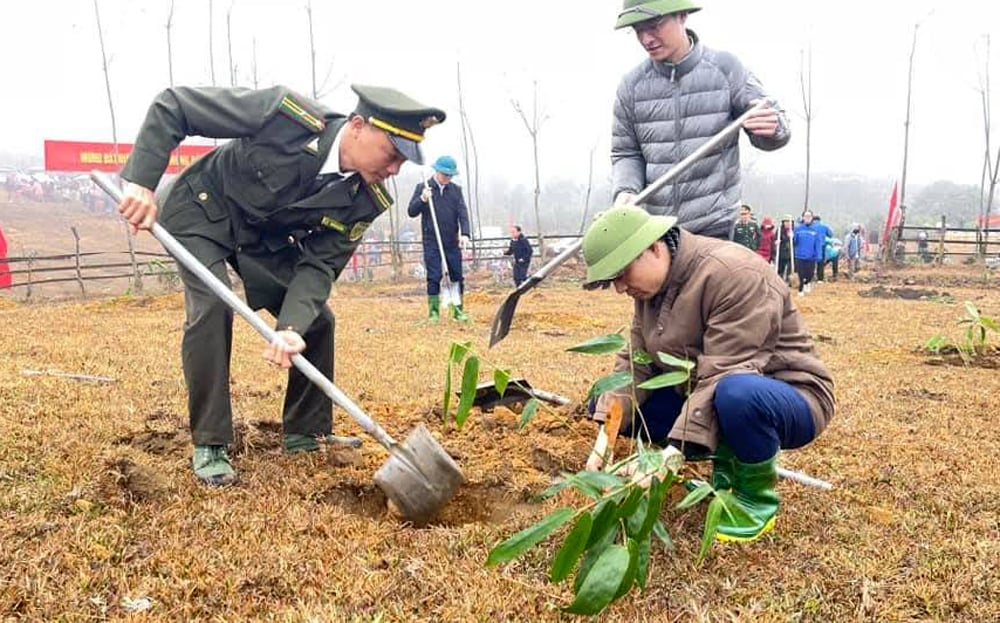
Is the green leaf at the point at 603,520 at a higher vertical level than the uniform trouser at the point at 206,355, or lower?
lower

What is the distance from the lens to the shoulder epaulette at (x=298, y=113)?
2.68m

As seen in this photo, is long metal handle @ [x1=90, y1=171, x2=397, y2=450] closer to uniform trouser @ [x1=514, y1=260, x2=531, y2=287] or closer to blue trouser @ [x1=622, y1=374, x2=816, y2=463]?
blue trouser @ [x1=622, y1=374, x2=816, y2=463]

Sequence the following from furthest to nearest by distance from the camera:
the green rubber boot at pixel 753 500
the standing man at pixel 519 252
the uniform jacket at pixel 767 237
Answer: the standing man at pixel 519 252 < the uniform jacket at pixel 767 237 < the green rubber boot at pixel 753 500

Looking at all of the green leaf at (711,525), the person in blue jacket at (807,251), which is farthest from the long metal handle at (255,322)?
the person in blue jacket at (807,251)

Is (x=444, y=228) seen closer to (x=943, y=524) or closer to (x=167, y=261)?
(x=943, y=524)

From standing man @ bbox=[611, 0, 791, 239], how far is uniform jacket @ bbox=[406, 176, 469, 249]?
480 cm

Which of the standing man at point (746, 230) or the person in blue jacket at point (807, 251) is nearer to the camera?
the standing man at point (746, 230)

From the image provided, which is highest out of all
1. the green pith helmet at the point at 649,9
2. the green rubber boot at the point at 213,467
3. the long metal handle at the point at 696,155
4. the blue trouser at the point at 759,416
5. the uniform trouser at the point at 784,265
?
the green pith helmet at the point at 649,9

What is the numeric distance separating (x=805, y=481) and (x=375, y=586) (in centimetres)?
152

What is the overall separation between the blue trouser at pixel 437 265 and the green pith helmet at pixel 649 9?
5177mm

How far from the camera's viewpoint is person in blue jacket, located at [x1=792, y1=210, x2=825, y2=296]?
527 inches

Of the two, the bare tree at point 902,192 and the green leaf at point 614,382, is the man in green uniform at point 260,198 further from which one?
the bare tree at point 902,192

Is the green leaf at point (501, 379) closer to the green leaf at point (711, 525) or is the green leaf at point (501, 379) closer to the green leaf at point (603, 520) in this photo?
the green leaf at point (603, 520)

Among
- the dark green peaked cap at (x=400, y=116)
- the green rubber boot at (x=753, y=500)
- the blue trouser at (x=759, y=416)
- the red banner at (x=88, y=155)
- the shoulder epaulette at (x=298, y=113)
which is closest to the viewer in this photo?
the blue trouser at (x=759, y=416)
